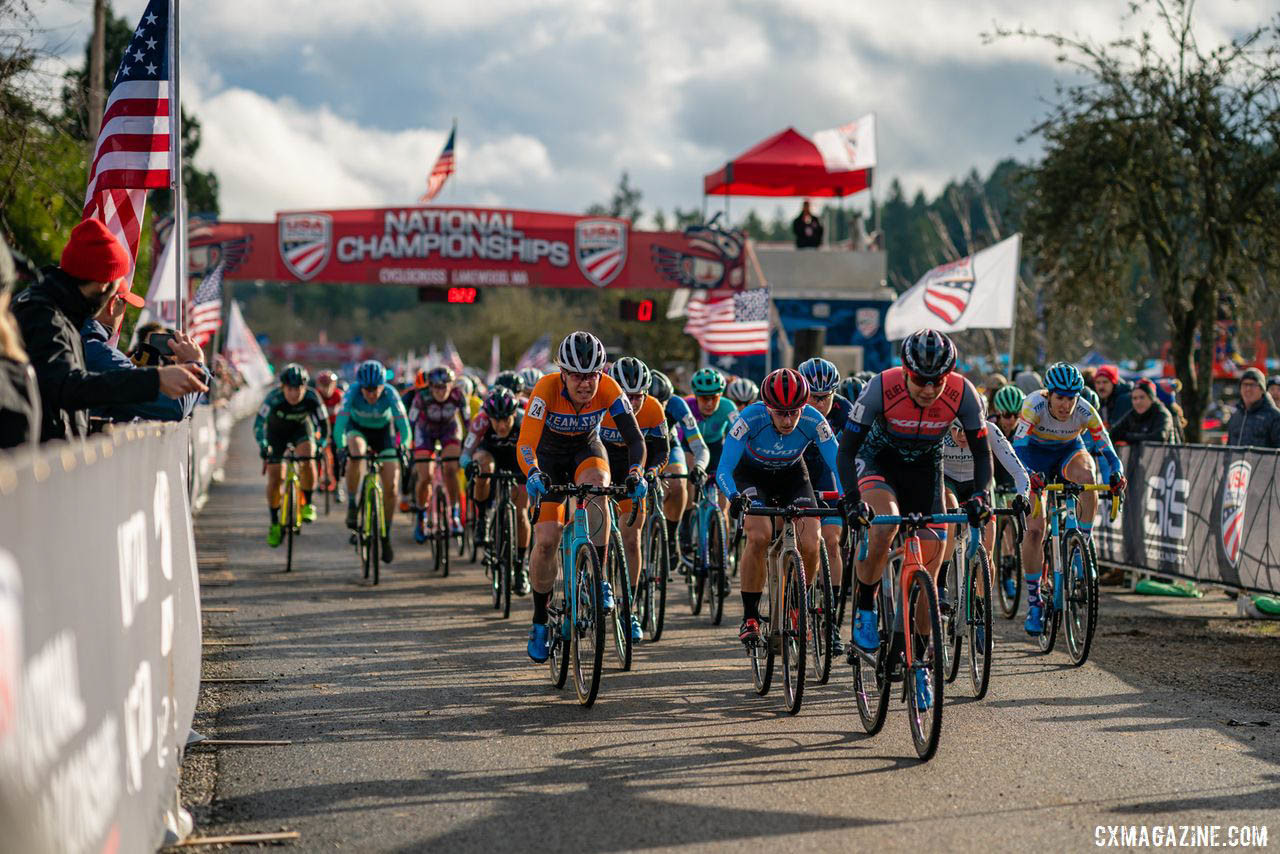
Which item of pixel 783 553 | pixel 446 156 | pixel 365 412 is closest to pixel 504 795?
pixel 783 553

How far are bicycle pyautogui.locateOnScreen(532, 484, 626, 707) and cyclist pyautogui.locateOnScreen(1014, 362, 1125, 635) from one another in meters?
3.55

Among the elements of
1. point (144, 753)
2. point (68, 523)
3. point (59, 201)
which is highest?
point (59, 201)

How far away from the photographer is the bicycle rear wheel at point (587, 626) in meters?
7.70

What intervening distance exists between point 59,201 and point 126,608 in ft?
48.9

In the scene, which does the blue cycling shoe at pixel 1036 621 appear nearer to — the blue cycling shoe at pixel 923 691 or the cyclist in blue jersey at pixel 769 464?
the cyclist in blue jersey at pixel 769 464

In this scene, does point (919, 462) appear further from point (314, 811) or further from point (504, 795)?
point (314, 811)

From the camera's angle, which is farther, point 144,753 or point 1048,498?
point 1048,498

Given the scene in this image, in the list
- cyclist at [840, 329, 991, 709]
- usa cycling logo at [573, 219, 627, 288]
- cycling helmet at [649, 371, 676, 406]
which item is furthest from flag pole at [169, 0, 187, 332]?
usa cycling logo at [573, 219, 627, 288]

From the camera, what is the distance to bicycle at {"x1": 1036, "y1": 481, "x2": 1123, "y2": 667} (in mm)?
9234

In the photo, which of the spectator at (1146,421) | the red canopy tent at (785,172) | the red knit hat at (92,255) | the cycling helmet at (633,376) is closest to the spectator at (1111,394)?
the spectator at (1146,421)

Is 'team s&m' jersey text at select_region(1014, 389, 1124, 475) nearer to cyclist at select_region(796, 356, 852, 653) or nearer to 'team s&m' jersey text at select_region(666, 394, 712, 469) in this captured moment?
cyclist at select_region(796, 356, 852, 653)

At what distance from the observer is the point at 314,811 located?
5621mm

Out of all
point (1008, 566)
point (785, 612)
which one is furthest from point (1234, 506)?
point (785, 612)

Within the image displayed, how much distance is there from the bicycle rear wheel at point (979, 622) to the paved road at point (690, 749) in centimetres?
16
